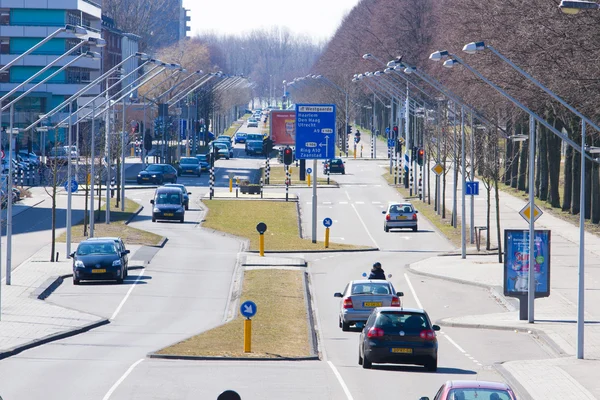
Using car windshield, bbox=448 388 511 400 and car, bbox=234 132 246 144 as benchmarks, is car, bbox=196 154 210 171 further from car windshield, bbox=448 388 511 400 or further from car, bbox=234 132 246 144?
car windshield, bbox=448 388 511 400

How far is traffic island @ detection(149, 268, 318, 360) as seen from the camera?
26406mm

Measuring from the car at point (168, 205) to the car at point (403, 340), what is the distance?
1609 inches

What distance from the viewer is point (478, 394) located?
1497cm

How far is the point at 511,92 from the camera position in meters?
57.7

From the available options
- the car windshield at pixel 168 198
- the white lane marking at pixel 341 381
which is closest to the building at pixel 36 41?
the car windshield at pixel 168 198

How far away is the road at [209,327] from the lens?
2152 centimetres

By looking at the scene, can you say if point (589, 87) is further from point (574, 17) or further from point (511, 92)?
point (511, 92)

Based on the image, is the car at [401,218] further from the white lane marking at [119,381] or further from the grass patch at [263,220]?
the white lane marking at [119,381]

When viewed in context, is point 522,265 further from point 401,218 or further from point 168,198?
point 168,198

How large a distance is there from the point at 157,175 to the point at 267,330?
58.1 metres

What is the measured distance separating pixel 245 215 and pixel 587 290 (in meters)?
30.5

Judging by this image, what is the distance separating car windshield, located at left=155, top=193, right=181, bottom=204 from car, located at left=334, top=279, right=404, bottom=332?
34.1 meters

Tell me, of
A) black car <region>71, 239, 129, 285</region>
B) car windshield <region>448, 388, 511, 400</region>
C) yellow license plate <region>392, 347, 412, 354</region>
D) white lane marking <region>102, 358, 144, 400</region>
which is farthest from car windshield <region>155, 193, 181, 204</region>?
car windshield <region>448, 388, 511, 400</region>

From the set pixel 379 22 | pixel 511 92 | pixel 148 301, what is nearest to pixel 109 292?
pixel 148 301
